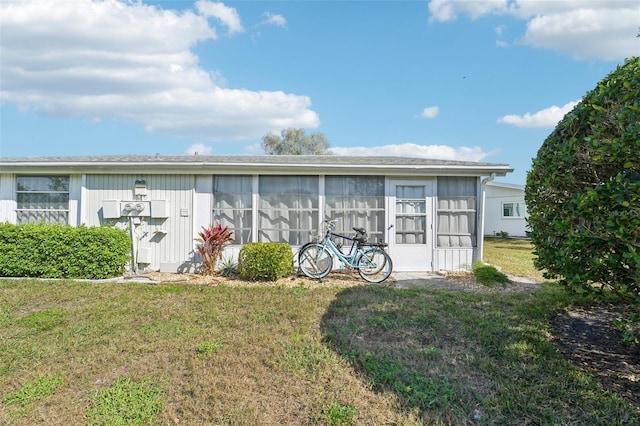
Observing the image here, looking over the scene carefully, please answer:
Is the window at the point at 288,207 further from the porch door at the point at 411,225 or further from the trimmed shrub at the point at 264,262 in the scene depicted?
the porch door at the point at 411,225

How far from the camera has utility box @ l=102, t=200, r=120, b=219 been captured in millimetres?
7359

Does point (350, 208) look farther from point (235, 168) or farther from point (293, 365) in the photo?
point (293, 365)

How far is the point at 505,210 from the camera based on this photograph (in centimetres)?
1962

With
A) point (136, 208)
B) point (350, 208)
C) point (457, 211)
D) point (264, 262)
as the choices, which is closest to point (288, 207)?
point (350, 208)

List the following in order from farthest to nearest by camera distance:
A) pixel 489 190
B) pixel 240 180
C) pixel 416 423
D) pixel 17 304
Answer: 1. pixel 489 190
2. pixel 240 180
3. pixel 17 304
4. pixel 416 423

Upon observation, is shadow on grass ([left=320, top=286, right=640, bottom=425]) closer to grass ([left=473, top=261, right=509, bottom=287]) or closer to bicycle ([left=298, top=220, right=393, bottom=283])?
grass ([left=473, top=261, right=509, bottom=287])

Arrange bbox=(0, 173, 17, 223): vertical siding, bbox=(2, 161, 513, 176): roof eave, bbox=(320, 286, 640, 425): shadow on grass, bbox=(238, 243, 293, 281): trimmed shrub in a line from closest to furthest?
bbox=(320, 286, 640, 425): shadow on grass → bbox=(238, 243, 293, 281): trimmed shrub → bbox=(2, 161, 513, 176): roof eave → bbox=(0, 173, 17, 223): vertical siding

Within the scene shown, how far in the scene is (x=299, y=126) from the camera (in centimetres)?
3147

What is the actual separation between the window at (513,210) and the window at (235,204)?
55.8ft

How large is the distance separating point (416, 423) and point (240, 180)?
6.24 m

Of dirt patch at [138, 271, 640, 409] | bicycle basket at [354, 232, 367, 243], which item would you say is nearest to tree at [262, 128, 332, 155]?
bicycle basket at [354, 232, 367, 243]

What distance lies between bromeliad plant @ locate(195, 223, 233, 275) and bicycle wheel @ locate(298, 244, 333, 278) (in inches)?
64.9

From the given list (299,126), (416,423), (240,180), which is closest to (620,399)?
(416,423)

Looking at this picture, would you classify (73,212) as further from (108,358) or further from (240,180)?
(108,358)
